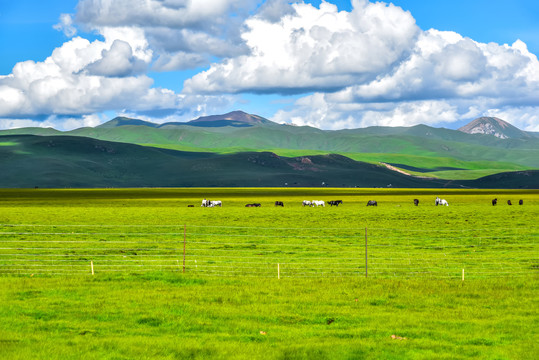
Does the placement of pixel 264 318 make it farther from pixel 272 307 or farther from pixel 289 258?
pixel 289 258

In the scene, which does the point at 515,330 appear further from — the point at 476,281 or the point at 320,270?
the point at 320,270

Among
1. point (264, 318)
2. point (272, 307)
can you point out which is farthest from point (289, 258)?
point (264, 318)

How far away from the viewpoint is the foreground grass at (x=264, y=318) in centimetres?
1288

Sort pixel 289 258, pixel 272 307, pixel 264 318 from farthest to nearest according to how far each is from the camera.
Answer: pixel 289 258
pixel 272 307
pixel 264 318

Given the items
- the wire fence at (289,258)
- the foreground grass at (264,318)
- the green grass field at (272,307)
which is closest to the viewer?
the foreground grass at (264,318)

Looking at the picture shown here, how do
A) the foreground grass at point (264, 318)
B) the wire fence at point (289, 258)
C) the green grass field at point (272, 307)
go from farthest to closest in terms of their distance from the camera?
the wire fence at point (289, 258)
the green grass field at point (272, 307)
the foreground grass at point (264, 318)

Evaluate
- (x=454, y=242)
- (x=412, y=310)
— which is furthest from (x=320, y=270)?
(x=454, y=242)

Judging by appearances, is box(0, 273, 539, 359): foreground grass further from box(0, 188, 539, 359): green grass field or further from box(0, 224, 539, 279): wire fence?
box(0, 224, 539, 279): wire fence

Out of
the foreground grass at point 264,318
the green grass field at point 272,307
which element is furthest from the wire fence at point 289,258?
the foreground grass at point 264,318

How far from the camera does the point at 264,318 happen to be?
16.2 m

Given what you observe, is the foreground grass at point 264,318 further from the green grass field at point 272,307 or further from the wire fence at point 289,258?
the wire fence at point 289,258

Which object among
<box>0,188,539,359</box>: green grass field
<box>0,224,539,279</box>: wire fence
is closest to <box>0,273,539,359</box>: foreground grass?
<box>0,188,539,359</box>: green grass field

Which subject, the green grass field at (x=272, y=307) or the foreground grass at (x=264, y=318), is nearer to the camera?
the foreground grass at (x=264, y=318)

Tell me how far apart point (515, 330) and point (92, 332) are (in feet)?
35.2
